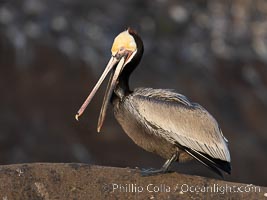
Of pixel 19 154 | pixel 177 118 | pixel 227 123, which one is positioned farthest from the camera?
pixel 227 123

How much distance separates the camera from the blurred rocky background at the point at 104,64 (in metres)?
19.9

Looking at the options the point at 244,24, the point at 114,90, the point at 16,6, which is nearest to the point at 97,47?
the point at 16,6

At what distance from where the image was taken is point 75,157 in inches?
781

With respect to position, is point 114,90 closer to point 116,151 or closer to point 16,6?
point 116,151

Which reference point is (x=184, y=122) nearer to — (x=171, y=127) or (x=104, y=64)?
(x=171, y=127)

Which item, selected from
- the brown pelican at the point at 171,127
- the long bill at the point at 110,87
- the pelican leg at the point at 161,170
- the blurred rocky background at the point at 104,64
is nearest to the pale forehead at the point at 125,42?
the long bill at the point at 110,87

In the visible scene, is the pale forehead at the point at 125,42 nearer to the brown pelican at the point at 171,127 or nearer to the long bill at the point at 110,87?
the long bill at the point at 110,87

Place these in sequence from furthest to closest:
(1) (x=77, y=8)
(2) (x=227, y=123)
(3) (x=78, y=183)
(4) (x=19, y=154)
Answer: (1) (x=77, y=8) < (2) (x=227, y=123) < (4) (x=19, y=154) < (3) (x=78, y=183)

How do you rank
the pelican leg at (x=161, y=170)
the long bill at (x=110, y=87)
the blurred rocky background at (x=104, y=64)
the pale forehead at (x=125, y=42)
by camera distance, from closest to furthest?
1. the pelican leg at (x=161, y=170)
2. the long bill at (x=110, y=87)
3. the pale forehead at (x=125, y=42)
4. the blurred rocky background at (x=104, y=64)

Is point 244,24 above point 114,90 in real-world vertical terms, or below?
below

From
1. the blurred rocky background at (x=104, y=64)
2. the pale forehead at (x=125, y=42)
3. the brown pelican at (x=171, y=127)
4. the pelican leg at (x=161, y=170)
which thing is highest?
the pale forehead at (x=125, y=42)

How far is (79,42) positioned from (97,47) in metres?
0.47

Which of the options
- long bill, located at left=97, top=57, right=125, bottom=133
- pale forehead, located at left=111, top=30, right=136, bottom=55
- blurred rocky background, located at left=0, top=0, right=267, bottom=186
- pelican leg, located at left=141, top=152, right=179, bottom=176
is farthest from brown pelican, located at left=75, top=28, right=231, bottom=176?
blurred rocky background, located at left=0, top=0, right=267, bottom=186

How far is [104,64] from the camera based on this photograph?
2208cm
